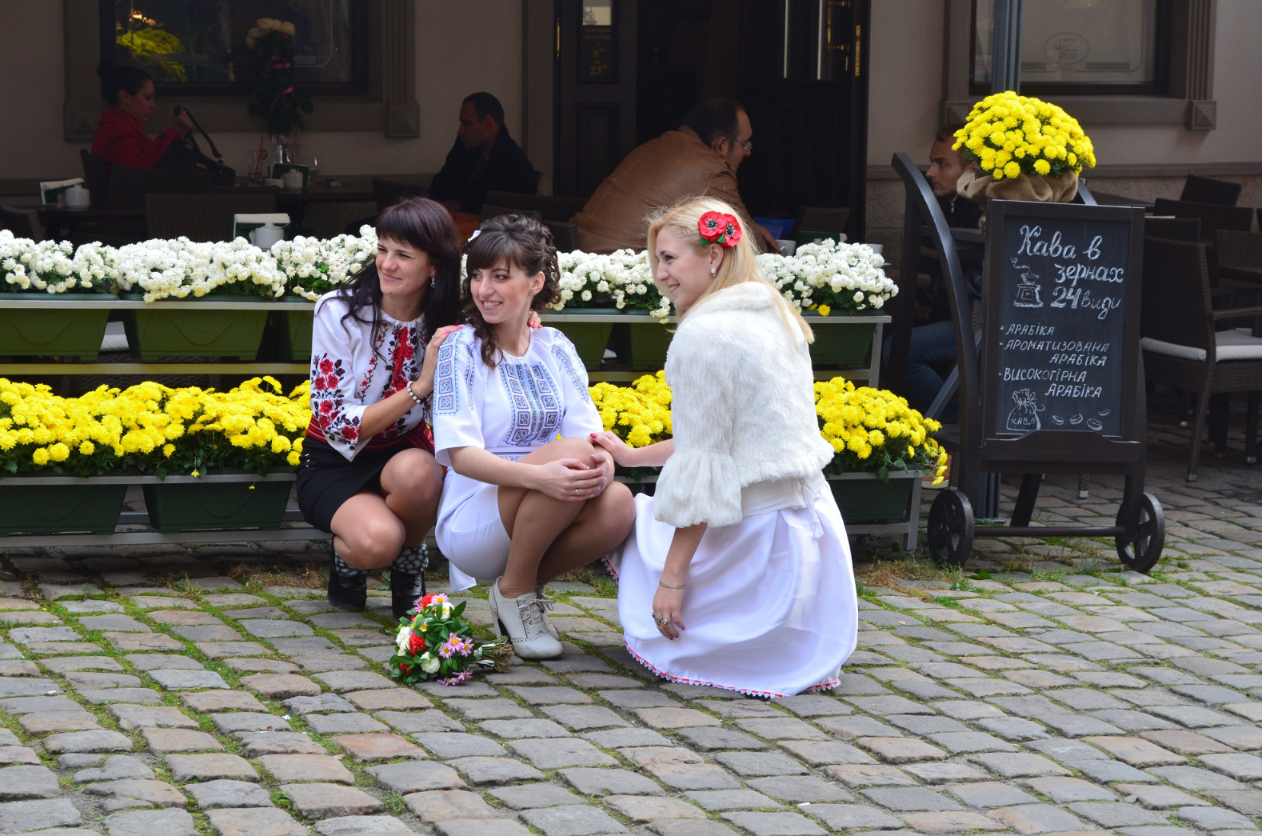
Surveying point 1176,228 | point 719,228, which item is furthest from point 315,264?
point 1176,228

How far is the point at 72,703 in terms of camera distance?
3.70 m

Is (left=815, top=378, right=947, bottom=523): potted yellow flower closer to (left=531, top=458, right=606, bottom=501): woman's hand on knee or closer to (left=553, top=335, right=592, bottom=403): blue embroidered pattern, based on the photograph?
(left=553, top=335, right=592, bottom=403): blue embroidered pattern

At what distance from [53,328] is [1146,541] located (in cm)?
383

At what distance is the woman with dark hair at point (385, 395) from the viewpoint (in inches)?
170

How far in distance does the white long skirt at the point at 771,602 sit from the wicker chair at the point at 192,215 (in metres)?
4.64

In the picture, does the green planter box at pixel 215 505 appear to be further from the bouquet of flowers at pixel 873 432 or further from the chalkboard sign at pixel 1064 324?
the chalkboard sign at pixel 1064 324

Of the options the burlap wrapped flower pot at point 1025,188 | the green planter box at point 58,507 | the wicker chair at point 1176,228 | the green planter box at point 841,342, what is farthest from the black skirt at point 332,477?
the wicker chair at point 1176,228

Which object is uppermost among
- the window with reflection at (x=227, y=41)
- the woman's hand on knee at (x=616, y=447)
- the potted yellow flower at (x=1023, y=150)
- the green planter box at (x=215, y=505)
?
the window with reflection at (x=227, y=41)

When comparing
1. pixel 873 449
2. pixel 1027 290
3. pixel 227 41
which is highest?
pixel 227 41

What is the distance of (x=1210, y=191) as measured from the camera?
36.1 ft

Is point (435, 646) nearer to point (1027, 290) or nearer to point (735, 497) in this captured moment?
point (735, 497)

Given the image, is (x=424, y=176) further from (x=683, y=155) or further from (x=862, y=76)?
(x=683, y=155)

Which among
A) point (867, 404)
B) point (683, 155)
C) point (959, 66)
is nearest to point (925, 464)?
point (867, 404)

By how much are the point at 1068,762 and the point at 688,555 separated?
1037 mm
